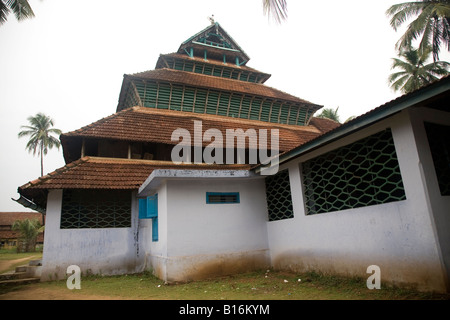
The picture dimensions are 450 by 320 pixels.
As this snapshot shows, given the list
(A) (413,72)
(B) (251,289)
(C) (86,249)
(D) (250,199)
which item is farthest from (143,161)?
(A) (413,72)

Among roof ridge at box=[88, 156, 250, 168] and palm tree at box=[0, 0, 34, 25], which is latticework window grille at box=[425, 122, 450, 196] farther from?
palm tree at box=[0, 0, 34, 25]

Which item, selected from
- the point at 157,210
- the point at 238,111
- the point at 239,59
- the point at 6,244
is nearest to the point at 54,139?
the point at 6,244

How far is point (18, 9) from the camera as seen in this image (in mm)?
9672

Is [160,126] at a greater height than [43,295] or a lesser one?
greater

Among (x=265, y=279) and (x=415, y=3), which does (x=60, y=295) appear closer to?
(x=265, y=279)

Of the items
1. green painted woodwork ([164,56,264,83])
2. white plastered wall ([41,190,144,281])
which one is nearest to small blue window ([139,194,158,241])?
white plastered wall ([41,190,144,281])

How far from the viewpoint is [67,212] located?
877 cm

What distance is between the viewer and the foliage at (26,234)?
93.0ft

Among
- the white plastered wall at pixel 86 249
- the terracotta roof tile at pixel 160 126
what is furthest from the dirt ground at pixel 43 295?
the terracotta roof tile at pixel 160 126

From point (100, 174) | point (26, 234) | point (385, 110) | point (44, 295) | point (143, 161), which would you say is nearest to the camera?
point (385, 110)

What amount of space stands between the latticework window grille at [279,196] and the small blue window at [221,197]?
0.98m

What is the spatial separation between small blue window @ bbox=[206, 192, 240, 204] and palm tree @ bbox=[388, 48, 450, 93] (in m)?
21.0

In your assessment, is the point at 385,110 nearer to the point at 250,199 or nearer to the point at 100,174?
the point at 250,199

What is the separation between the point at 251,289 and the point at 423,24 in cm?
1732
